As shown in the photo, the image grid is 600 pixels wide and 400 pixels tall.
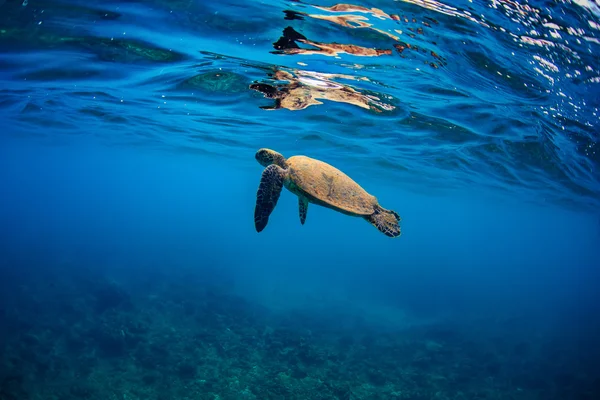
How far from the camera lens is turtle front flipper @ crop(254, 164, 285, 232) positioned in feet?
21.7

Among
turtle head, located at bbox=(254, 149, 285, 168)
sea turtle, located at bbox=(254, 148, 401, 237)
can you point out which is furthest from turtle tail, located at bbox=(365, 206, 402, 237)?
turtle head, located at bbox=(254, 149, 285, 168)

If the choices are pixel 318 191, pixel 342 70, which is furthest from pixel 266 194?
pixel 342 70

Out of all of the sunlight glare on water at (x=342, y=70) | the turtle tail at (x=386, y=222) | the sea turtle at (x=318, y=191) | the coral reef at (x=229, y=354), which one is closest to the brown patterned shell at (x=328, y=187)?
the sea turtle at (x=318, y=191)

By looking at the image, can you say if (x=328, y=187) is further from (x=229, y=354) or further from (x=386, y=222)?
(x=229, y=354)

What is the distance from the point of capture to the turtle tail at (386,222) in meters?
6.71

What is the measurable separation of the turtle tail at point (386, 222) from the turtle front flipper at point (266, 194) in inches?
86.9

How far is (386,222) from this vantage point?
279 inches

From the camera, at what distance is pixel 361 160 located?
97.2 ft

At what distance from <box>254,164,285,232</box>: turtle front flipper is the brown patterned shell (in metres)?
0.33

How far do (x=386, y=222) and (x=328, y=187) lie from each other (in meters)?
Answer: 1.50

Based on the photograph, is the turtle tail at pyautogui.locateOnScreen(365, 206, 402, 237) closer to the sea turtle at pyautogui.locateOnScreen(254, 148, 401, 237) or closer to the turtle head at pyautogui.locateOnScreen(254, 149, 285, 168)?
the sea turtle at pyautogui.locateOnScreen(254, 148, 401, 237)

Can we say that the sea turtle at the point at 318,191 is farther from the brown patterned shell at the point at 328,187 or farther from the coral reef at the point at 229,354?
the coral reef at the point at 229,354

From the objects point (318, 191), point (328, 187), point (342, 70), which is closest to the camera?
point (318, 191)

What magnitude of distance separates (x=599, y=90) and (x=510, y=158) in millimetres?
10417
